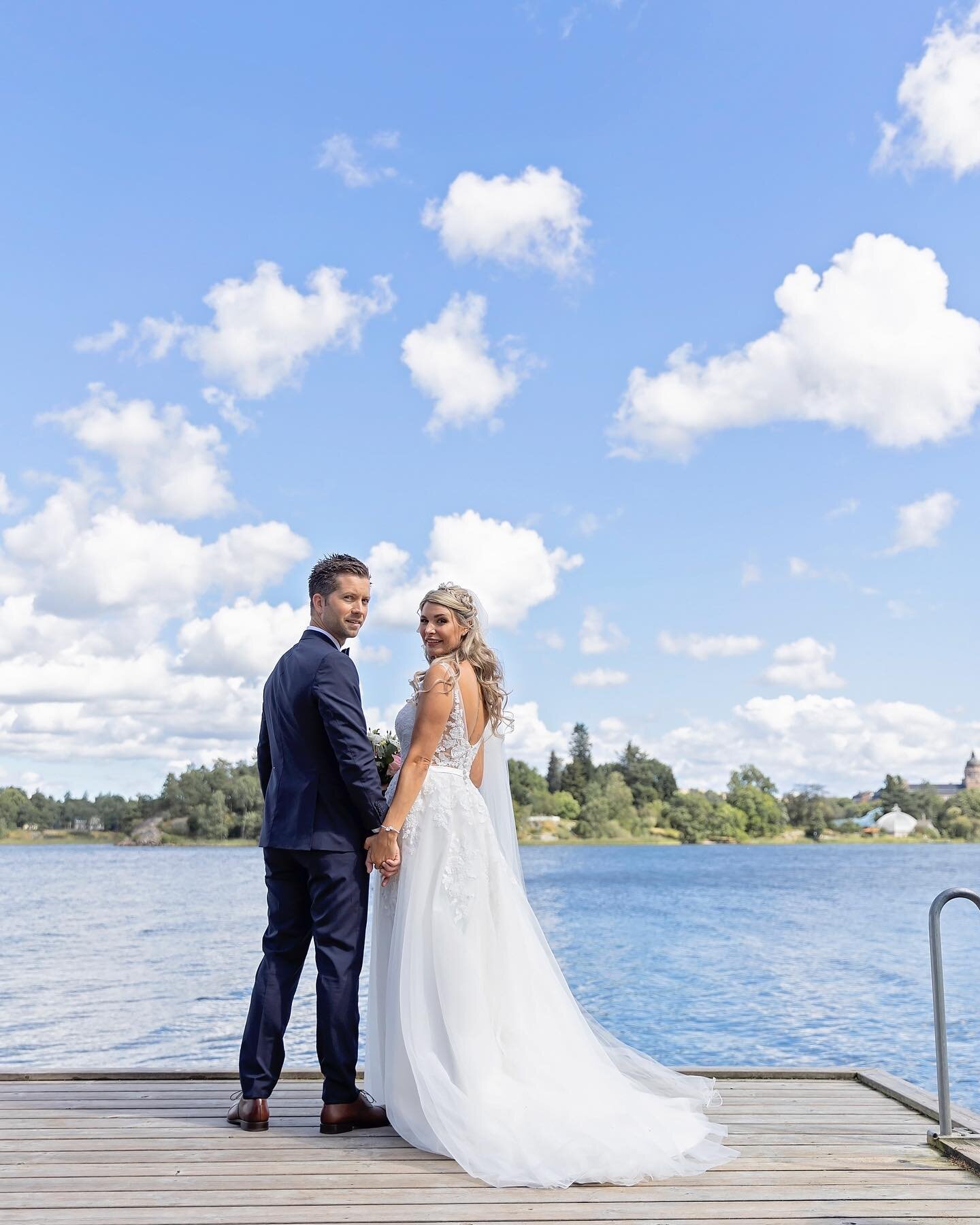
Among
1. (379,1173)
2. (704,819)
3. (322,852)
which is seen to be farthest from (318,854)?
(704,819)

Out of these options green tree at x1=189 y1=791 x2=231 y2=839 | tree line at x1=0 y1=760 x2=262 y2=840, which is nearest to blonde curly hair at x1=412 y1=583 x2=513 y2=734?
tree line at x1=0 y1=760 x2=262 y2=840

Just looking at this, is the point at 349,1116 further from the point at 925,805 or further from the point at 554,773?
the point at 925,805

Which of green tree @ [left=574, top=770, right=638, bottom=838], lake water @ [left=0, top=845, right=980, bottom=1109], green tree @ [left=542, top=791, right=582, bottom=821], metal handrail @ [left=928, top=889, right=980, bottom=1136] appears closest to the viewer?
metal handrail @ [left=928, top=889, right=980, bottom=1136]

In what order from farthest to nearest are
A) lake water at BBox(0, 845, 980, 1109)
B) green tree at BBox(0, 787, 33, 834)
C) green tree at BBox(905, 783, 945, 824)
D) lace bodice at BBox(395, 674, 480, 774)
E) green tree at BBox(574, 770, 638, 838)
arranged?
green tree at BBox(905, 783, 945, 824), green tree at BBox(574, 770, 638, 838), green tree at BBox(0, 787, 33, 834), lake water at BBox(0, 845, 980, 1109), lace bodice at BBox(395, 674, 480, 774)

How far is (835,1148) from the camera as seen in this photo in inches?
151

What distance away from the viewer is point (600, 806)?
94.9 meters

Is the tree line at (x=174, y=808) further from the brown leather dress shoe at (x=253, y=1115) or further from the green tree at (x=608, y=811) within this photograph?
the brown leather dress shoe at (x=253, y=1115)

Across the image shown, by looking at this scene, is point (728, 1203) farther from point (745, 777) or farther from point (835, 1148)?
point (745, 777)

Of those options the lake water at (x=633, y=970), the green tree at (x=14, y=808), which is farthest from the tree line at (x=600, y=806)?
the lake water at (x=633, y=970)

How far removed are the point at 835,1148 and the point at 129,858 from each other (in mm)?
72516

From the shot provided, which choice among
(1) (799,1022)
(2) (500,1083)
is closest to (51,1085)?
(2) (500,1083)

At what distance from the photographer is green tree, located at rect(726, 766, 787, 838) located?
105250 millimetres

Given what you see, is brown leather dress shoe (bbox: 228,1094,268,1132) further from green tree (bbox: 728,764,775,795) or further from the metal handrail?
green tree (bbox: 728,764,775,795)

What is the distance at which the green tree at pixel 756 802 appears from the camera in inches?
4144
